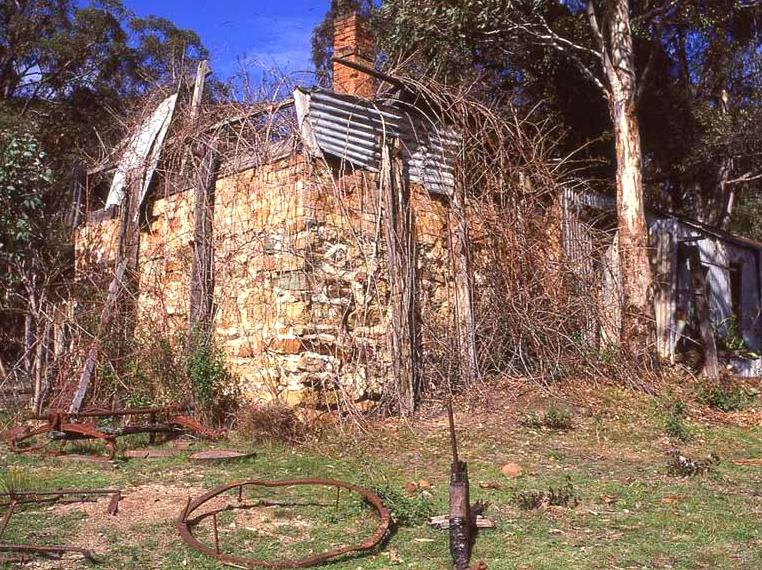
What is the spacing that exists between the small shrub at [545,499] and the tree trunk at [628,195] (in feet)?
15.5

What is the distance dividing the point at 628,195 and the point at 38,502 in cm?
826

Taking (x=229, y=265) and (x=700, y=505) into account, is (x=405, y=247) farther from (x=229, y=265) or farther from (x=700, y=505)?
(x=700, y=505)

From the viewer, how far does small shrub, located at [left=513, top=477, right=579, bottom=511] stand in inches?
219

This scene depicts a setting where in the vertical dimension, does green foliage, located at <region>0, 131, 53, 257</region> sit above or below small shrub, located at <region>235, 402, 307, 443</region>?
above

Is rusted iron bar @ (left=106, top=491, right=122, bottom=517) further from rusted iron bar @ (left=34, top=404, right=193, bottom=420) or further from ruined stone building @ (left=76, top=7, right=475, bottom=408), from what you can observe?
ruined stone building @ (left=76, top=7, right=475, bottom=408)

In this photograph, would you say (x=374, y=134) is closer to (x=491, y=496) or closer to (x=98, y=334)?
(x=98, y=334)

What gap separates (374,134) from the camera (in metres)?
8.88

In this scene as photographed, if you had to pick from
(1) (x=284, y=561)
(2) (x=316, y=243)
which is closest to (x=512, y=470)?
(1) (x=284, y=561)

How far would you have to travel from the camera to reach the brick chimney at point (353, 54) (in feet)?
31.3

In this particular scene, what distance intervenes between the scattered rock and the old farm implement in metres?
2.87

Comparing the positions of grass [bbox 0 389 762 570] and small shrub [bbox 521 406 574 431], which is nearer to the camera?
grass [bbox 0 389 762 570]

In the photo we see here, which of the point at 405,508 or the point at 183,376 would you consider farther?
the point at 183,376

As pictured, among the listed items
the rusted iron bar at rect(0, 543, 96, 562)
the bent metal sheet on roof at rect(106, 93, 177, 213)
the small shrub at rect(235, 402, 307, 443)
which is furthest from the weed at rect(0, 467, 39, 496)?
the bent metal sheet on roof at rect(106, 93, 177, 213)

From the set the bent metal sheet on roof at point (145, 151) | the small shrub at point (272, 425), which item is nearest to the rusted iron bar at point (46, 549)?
the small shrub at point (272, 425)
